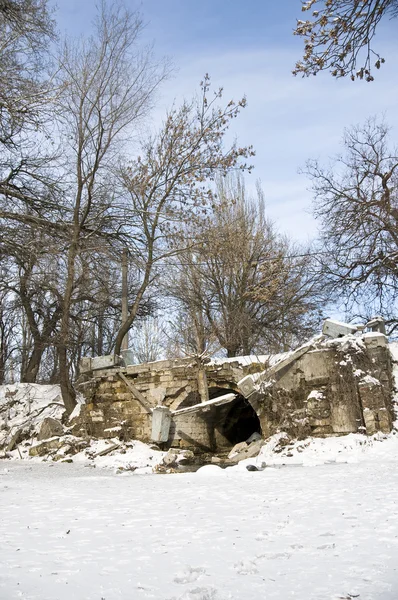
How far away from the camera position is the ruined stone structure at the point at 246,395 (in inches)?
420

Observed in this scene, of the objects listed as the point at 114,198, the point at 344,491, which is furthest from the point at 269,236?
the point at 344,491

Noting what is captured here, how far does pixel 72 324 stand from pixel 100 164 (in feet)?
23.1

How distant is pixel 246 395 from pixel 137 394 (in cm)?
318

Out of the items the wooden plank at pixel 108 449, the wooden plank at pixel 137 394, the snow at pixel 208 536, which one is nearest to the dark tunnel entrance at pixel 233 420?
the wooden plank at pixel 137 394

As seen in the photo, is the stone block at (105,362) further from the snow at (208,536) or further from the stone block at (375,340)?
the stone block at (375,340)

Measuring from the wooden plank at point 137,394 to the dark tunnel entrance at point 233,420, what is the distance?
1.71 metres

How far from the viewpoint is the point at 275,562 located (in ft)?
11.8

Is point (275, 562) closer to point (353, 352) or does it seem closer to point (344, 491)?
point (344, 491)

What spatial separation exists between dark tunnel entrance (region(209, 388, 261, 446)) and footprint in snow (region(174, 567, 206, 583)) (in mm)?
10177

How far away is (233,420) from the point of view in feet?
48.3

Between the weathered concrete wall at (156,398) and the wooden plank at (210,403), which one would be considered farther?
the weathered concrete wall at (156,398)

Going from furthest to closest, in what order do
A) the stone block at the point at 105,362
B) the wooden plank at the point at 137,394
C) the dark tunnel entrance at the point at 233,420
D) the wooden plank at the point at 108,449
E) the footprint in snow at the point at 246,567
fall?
the stone block at the point at 105,362 → the dark tunnel entrance at the point at 233,420 → the wooden plank at the point at 137,394 → the wooden plank at the point at 108,449 → the footprint in snow at the point at 246,567

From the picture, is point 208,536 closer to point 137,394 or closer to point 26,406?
point 137,394

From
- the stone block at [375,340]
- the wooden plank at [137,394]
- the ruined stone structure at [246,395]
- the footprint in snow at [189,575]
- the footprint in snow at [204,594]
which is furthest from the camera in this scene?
the wooden plank at [137,394]
